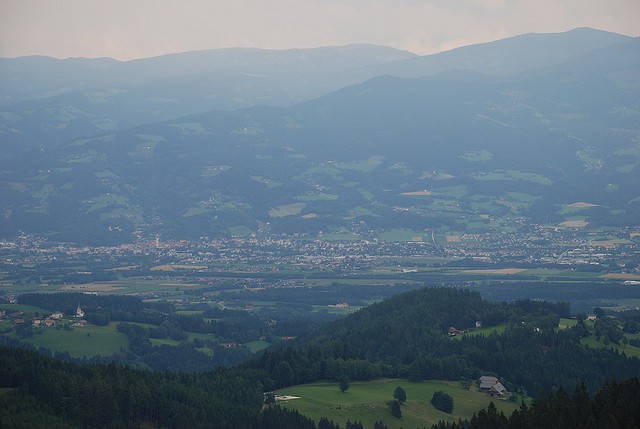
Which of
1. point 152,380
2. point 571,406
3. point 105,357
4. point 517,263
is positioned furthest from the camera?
point 517,263

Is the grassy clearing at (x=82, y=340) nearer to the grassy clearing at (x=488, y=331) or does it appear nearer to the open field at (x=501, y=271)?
the grassy clearing at (x=488, y=331)

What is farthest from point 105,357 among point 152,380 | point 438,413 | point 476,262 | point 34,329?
point 476,262

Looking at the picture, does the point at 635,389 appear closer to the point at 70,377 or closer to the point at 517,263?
the point at 70,377

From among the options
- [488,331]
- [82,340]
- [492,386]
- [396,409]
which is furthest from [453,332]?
[82,340]

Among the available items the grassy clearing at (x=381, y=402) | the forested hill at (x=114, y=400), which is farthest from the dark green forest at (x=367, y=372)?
the grassy clearing at (x=381, y=402)

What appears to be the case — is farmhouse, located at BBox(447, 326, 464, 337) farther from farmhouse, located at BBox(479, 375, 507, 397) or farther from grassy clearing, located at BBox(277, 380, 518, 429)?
grassy clearing, located at BBox(277, 380, 518, 429)

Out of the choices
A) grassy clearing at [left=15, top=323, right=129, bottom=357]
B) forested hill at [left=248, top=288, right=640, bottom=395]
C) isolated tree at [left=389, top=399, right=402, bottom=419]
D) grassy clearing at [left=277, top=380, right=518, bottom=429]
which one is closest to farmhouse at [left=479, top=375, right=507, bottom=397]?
grassy clearing at [left=277, top=380, right=518, bottom=429]

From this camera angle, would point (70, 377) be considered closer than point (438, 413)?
Yes
